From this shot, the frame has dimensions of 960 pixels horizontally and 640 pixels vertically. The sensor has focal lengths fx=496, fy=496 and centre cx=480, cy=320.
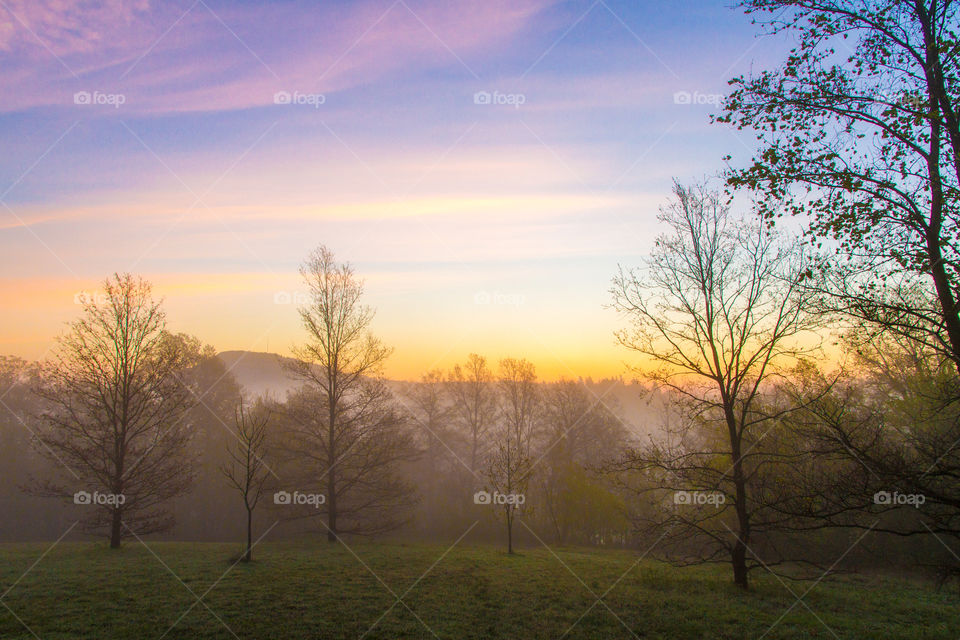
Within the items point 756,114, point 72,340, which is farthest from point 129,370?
point 756,114

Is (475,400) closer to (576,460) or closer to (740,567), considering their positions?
(576,460)

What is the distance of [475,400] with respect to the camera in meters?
45.1

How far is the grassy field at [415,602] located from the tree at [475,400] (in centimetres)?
2742

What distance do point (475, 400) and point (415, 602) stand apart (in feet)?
110

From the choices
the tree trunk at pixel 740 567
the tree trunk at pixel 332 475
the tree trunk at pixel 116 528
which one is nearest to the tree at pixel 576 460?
the tree trunk at pixel 332 475

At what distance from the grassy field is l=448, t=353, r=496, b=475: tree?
2742 centimetres

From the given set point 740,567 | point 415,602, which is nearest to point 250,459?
point 415,602

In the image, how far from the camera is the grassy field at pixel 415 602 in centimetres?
957

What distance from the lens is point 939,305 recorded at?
263 inches

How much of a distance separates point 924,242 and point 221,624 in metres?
12.9

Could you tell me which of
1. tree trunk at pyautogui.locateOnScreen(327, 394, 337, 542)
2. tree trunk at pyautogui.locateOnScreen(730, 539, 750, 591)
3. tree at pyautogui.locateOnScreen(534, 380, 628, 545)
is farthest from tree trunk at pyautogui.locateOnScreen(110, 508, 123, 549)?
tree at pyautogui.locateOnScreen(534, 380, 628, 545)

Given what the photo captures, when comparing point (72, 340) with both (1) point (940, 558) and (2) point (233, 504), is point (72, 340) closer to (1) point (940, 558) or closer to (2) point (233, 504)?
(2) point (233, 504)

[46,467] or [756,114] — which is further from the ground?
[756,114]

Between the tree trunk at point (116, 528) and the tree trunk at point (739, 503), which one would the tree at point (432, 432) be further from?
the tree trunk at point (739, 503)
